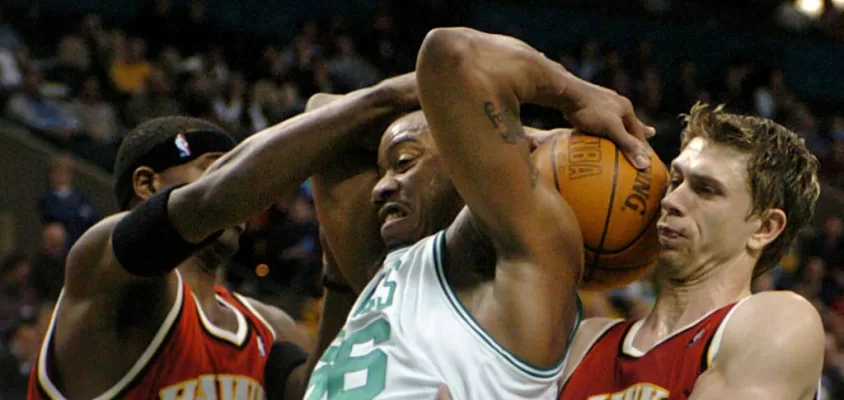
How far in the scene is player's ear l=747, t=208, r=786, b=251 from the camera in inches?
127

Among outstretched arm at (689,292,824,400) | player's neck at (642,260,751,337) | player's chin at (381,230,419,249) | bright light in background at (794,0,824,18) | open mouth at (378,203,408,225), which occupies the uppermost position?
open mouth at (378,203,408,225)

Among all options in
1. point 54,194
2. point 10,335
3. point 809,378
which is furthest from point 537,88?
point 54,194

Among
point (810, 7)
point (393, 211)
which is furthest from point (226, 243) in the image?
point (810, 7)

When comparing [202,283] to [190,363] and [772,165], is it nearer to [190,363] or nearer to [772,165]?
[190,363]

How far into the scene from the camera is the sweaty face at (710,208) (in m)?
3.16

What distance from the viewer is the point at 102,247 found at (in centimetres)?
363

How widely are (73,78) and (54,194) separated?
177cm

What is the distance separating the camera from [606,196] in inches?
119

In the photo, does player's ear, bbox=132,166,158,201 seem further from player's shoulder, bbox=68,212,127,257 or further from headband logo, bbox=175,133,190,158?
player's shoulder, bbox=68,212,127,257

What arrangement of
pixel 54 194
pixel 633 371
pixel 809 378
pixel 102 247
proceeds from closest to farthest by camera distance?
pixel 809 378 → pixel 633 371 → pixel 102 247 → pixel 54 194

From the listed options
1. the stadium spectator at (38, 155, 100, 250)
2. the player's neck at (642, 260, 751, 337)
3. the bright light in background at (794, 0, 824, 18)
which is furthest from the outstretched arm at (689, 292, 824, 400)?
the bright light in background at (794, 0, 824, 18)

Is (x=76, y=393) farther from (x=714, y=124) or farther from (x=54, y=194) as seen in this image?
(x=54, y=194)

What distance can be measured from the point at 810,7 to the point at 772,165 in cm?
1357

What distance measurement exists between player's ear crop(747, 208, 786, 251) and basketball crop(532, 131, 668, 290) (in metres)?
0.27
